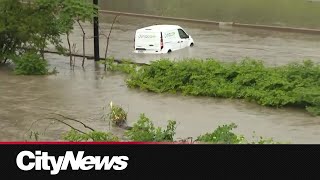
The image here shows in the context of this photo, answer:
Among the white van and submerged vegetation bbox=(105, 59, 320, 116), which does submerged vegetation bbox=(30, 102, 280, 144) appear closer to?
submerged vegetation bbox=(105, 59, 320, 116)

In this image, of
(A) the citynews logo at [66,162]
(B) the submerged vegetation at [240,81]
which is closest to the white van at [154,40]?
(B) the submerged vegetation at [240,81]

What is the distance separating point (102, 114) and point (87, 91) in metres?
3.70

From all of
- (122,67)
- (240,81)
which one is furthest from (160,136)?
(122,67)

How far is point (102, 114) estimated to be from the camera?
1620cm

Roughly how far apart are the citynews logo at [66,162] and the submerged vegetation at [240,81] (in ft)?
37.6

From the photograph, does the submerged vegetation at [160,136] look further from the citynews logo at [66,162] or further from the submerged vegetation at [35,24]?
→ the submerged vegetation at [35,24]

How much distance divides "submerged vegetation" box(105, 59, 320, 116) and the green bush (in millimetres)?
4050

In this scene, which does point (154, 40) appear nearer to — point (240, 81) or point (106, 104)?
point (240, 81)

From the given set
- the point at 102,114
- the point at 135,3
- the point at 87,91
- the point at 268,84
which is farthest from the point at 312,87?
the point at 135,3

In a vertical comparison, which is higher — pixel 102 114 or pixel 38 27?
pixel 38 27

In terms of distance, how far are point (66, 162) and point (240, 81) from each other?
13718 millimetres

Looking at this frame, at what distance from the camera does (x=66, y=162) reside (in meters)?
5.07

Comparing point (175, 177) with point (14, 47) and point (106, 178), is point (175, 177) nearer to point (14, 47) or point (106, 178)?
point (106, 178)

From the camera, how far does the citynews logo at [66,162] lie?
507cm
